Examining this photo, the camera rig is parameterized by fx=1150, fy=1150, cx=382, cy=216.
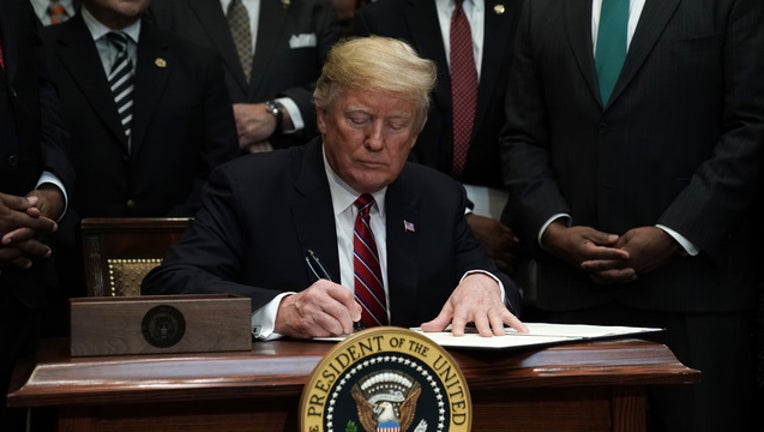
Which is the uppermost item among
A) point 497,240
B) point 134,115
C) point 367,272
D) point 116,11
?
point 116,11

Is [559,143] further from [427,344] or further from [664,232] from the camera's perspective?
[427,344]

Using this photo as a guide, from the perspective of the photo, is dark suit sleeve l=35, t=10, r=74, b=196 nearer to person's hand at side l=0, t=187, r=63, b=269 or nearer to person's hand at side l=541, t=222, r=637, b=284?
person's hand at side l=0, t=187, r=63, b=269

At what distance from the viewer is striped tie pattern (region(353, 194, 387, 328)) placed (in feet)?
9.54

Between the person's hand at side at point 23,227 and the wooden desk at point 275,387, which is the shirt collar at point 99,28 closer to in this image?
the person's hand at side at point 23,227

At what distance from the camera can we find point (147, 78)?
4.00 m

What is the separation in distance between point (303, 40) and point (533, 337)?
92.3 inches

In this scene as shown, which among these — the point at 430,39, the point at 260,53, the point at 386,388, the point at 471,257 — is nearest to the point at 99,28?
the point at 260,53

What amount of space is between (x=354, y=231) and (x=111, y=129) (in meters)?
1.28

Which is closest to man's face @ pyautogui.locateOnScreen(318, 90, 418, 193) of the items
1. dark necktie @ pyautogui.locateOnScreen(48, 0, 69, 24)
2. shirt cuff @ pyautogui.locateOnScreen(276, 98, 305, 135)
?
shirt cuff @ pyautogui.locateOnScreen(276, 98, 305, 135)

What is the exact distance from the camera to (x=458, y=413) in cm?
199

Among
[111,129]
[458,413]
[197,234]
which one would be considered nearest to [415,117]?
[197,234]

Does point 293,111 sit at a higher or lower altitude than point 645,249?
higher

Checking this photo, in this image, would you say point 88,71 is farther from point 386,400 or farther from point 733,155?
point 386,400

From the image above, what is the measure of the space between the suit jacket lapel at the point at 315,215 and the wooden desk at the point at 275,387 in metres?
0.62
